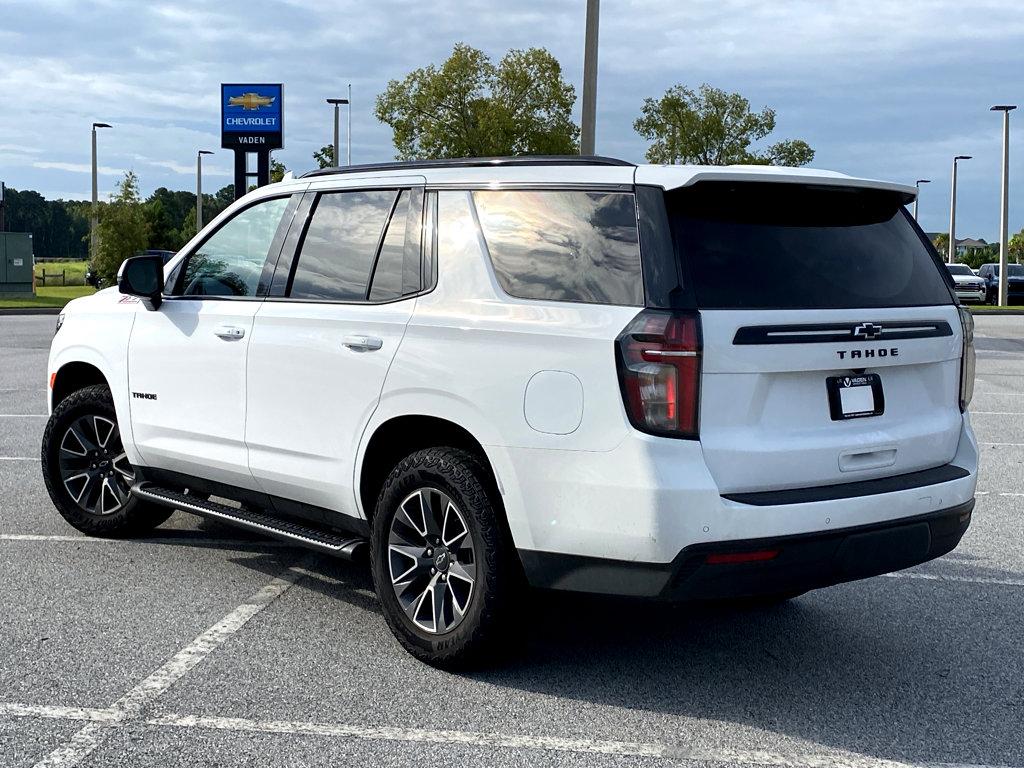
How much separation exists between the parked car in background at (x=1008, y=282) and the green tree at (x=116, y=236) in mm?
34970

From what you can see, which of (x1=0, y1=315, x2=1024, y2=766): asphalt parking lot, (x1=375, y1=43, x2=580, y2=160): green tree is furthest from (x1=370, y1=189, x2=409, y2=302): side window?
(x1=375, y1=43, x2=580, y2=160): green tree

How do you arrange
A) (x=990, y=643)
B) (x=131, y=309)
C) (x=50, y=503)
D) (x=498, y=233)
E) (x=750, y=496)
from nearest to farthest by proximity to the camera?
(x=750, y=496) → (x=498, y=233) → (x=990, y=643) → (x=131, y=309) → (x=50, y=503)

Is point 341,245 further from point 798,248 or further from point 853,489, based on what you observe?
point 853,489

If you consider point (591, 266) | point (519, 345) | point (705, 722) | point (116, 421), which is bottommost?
point (705, 722)

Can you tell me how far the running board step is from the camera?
196 inches

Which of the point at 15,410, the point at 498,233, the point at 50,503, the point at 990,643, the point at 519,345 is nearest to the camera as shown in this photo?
the point at 519,345

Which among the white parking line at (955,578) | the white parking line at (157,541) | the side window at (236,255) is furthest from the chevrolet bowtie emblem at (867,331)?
the white parking line at (157,541)

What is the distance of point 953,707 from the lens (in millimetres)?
4238

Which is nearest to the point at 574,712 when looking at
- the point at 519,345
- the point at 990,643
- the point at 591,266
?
Result: the point at 519,345

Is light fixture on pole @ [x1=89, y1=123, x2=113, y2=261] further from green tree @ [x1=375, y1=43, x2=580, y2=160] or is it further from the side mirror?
the side mirror

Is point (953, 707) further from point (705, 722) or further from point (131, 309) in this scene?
point (131, 309)

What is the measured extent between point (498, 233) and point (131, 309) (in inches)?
101

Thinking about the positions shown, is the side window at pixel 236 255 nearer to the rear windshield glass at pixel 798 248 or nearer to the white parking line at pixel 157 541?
the white parking line at pixel 157 541

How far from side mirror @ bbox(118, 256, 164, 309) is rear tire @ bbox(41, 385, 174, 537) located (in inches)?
28.6
